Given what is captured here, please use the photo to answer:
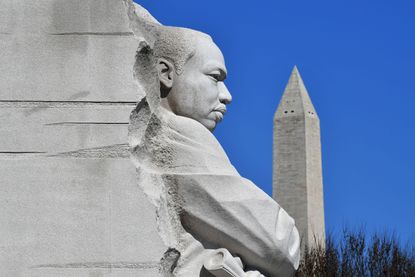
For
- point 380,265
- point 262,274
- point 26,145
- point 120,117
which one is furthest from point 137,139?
point 380,265

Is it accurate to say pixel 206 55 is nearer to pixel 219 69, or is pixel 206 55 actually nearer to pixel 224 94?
pixel 219 69

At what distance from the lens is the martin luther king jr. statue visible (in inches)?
169

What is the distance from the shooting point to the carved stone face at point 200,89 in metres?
4.77

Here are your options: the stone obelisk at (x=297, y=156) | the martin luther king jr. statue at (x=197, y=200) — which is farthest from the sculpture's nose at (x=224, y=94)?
the stone obelisk at (x=297, y=156)

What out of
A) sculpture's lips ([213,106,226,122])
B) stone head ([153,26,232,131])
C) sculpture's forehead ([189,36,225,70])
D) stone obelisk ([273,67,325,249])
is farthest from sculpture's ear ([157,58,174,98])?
stone obelisk ([273,67,325,249])

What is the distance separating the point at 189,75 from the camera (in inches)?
188

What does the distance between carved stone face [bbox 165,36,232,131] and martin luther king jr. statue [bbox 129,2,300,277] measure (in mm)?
72

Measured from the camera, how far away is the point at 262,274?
4.51 meters

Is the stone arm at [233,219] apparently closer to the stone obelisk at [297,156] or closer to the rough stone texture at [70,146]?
the rough stone texture at [70,146]

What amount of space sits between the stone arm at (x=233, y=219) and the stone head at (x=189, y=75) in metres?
0.46

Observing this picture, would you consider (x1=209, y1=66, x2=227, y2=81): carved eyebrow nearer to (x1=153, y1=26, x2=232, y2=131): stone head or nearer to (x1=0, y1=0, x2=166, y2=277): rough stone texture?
(x1=153, y1=26, x2=232, y2=131): stone head

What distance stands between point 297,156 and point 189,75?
4080 cm

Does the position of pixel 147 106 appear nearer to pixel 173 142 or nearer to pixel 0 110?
pixel 173 142

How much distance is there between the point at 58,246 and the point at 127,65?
841mm
